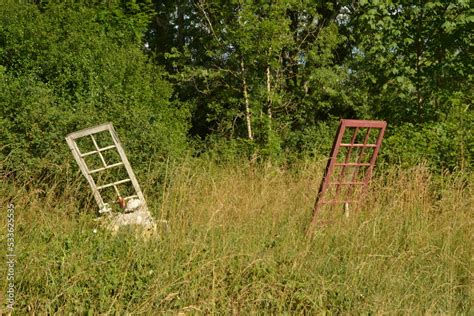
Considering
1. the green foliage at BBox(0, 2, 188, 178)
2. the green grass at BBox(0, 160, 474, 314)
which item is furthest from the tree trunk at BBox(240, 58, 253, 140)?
the green grass at BBox(0, 160, 474, 314)

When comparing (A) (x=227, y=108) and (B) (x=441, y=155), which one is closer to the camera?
(B) (x=441, y=155)

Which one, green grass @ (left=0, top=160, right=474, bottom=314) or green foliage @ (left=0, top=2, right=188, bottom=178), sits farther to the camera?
green foliage @ (left=0, top=2, right=188, bottom=178)

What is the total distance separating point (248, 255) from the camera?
5066 millimetres

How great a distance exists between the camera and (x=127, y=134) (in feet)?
29.6

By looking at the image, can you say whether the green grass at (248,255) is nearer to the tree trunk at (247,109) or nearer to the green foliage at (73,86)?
the green foliage at (73,86)

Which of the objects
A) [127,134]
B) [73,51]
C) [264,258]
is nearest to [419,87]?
[127,134]

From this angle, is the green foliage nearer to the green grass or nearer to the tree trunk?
the green grass

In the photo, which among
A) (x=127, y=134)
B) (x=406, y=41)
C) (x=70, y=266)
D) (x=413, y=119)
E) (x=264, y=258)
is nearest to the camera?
(x=70, y=266)

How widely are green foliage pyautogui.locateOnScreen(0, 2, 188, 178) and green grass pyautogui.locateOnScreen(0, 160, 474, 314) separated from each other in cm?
92

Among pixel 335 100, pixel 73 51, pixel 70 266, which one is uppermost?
pixel 73 51

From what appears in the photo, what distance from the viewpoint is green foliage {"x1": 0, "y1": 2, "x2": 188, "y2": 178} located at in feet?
27.1

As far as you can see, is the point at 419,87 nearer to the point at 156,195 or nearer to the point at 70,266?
the point at 156,195

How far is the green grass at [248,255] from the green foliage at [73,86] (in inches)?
36.3

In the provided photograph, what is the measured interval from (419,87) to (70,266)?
7561 mm
